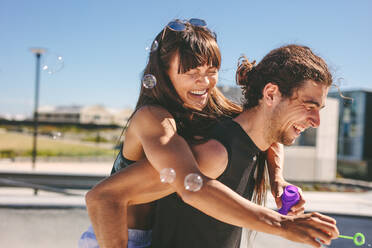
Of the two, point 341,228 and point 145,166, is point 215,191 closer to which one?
point 145,166

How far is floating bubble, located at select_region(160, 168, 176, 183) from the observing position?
139 centimetres

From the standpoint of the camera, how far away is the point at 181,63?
72.2 inches

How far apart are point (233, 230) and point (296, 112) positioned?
2.13 feet

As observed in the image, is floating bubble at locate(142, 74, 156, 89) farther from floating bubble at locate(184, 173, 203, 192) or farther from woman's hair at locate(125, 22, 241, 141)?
floating bubble at locate(184, 173, 203, 192)

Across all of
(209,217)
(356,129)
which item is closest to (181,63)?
(209,217)

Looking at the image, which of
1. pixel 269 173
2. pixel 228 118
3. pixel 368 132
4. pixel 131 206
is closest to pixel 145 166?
pixel 131 206

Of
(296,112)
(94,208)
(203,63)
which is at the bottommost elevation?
(94,208)

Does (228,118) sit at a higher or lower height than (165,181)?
higher

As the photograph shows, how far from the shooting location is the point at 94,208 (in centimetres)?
168

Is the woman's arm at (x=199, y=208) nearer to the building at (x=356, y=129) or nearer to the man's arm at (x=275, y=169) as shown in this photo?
the man's arm at (x=275, y=169)

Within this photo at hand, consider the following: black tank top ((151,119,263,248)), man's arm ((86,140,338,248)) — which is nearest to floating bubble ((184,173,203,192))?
man's arm ((86,140,338,248))

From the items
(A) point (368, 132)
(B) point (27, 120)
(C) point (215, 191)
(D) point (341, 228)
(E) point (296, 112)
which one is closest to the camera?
(C) point (215, 191)

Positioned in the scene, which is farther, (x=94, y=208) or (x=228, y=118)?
(x=228, y=118)

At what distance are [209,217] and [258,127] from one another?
0.49 metres
